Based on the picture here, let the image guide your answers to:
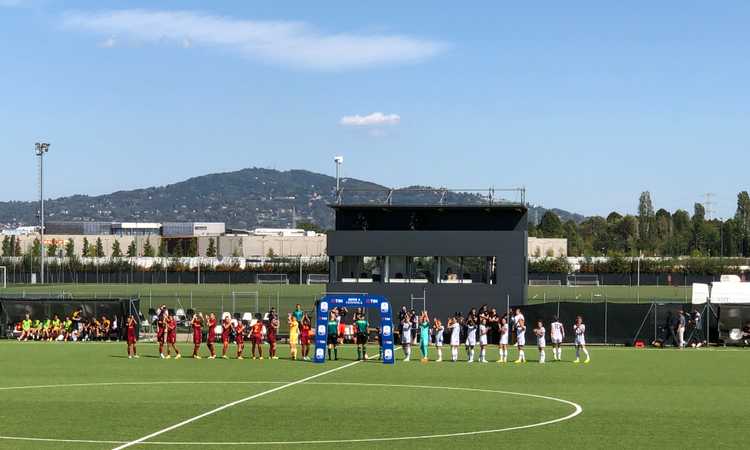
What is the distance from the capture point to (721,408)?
2622 cm

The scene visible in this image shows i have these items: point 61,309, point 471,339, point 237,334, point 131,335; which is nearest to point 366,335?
point 471,339

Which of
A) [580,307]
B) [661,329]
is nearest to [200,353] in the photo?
[580,307]

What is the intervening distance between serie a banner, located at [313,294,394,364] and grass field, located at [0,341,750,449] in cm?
72

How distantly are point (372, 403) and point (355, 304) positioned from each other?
15013mm

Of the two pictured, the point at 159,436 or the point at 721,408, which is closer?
the point at 159,436

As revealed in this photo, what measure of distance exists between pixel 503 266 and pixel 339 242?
831 cm

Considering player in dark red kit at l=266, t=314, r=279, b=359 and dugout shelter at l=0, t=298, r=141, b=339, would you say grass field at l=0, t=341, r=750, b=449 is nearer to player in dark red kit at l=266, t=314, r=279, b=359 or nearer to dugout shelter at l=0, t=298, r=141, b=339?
player in dark red kit at l=266, t=314, r=279, b=359

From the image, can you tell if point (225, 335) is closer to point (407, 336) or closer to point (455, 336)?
point (407, 336)

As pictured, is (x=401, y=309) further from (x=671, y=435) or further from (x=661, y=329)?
(x=671, y=435)

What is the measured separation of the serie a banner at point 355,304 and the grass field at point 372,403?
2.37 feet

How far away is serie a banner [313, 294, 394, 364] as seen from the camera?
131 feet

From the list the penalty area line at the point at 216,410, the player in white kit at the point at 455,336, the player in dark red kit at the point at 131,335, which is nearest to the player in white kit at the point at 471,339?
the player in white kit at the point at 455,336

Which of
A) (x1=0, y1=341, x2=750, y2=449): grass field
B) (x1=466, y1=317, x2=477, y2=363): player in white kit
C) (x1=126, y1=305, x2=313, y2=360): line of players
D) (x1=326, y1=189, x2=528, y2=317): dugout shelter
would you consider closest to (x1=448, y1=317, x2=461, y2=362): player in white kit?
(x1=466, y1=317, x2=477, y2=363): player in white kit

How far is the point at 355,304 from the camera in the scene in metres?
41.7
